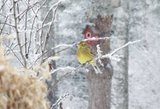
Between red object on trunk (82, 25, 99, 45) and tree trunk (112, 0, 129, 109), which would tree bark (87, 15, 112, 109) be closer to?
red object on trunk (82, 25, 99, 45)

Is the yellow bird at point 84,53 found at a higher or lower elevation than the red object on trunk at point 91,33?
lower

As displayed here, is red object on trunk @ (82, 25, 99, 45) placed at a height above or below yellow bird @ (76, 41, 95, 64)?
above

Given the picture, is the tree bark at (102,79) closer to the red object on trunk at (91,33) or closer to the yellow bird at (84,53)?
the red object on trunk at (91,33)

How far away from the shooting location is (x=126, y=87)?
7719 mm

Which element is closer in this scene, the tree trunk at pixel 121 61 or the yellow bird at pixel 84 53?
the yellow bird at pixel 84 53

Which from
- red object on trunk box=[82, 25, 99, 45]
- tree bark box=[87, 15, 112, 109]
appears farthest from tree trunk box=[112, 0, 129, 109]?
red object on trunk box=[82, 25, 99, 45]

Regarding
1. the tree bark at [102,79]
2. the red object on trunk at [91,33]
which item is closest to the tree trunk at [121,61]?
the tree bark at [102,79]

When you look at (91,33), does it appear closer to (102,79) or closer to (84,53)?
(84,53)

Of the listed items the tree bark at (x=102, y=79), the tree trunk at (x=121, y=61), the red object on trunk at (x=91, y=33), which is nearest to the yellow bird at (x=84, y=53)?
the red object on trunk at (x=91, y=33)

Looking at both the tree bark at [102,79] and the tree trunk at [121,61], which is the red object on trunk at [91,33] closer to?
the tree bark at [102,79]

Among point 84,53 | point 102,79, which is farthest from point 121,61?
point 84,53

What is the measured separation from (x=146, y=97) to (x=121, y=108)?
0.46m

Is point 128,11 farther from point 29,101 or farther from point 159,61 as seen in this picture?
point 29,101

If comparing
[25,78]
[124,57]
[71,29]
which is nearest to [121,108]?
[124,57]
